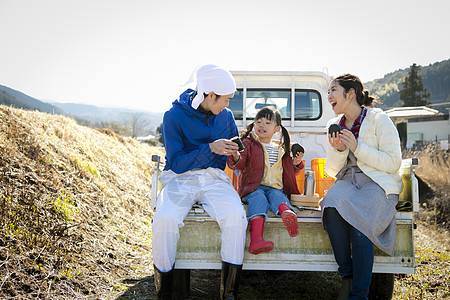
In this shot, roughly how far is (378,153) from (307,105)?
2.92 meters

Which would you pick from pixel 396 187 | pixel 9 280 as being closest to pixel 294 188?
pixel 396 187

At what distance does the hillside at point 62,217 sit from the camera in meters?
3.59

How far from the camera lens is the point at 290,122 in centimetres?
594

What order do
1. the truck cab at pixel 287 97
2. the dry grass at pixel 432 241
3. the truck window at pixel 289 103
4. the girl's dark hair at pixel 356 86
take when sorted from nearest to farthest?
the girl's dark hair at pixel 356 86
the dry grass at pixel 432 241
the truck cab at pixel 287 97
the truck window at pixel 289 103

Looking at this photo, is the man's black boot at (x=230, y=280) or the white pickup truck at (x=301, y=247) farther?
the white pickup truck at (x=301, y=247)

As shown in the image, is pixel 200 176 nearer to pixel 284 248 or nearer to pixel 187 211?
pixel 187 211

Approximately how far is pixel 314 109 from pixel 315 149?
0.77m

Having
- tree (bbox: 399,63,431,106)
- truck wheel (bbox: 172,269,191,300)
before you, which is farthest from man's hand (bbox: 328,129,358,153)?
tree (bbox: 399,63,431,106)

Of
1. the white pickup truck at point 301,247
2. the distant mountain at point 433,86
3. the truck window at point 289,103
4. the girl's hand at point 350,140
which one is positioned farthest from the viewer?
the distant mountain at point 433,86

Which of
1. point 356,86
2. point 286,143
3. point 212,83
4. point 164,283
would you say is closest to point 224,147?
point 212,83

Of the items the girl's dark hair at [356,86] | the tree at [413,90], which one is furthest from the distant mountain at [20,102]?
the tree at [413,90]

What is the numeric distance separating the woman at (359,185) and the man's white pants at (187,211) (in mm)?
689

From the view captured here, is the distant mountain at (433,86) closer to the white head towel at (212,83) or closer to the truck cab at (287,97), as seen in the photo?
the truck cab at (287,97)

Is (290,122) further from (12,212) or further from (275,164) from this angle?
(12,212)
